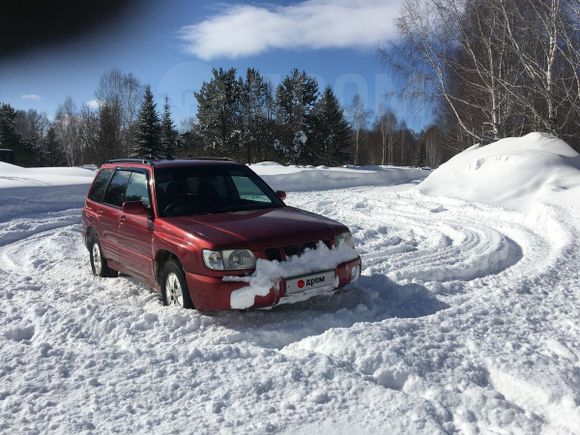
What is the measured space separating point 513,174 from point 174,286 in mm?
10781

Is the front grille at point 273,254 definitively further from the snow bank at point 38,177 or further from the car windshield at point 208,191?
the snow bank at point 38,177

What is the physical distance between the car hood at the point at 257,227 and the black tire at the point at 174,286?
0.38 meters

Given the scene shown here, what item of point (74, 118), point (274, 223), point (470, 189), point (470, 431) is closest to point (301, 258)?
point (274, 223)

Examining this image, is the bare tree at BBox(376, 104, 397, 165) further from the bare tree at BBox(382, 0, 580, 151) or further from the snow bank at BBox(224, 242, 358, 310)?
the snow bank at BBox(224, 242, 358, 310)

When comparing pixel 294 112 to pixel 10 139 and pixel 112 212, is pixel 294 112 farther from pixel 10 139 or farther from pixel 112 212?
pixel 112 212

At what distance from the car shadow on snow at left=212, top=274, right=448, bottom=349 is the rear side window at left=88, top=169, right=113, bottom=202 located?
9.45 feet

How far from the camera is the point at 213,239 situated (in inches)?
170

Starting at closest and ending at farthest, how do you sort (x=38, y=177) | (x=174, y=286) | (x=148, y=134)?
1. (x=174, y=286)
2. (x=38, y=177)
3. (x=148, y=134)

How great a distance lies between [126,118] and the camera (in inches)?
1848

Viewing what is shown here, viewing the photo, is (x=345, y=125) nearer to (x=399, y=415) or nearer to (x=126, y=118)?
(x=126, y=118)

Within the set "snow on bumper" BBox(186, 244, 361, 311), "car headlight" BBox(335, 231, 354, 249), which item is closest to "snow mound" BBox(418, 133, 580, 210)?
"car headlight" BBox(335, 231, 354, 249)

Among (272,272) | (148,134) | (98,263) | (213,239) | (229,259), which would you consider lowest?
(98,263)

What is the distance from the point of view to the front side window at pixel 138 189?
538cm

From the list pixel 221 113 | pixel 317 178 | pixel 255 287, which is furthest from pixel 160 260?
pixel 221 113
